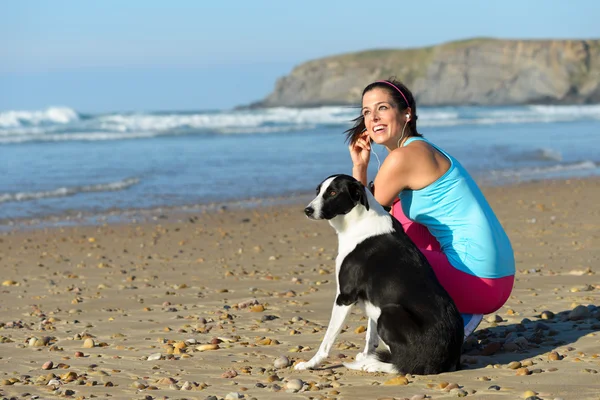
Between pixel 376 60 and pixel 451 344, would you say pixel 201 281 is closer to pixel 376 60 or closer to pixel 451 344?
pixel 451 344

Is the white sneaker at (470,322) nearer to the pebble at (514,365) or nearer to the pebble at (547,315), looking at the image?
the pebble at (514,365)

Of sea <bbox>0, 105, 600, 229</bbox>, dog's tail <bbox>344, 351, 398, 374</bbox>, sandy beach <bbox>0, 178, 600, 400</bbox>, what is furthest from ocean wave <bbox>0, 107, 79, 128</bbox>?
dog's tail <bbox>344, 351, 398, 374</bbox>

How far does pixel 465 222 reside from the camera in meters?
4.57


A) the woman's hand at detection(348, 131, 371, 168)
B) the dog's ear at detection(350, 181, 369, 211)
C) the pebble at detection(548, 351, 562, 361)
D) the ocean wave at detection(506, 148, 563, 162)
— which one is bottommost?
the ocean wave at detection(506, 148, 563, 162)

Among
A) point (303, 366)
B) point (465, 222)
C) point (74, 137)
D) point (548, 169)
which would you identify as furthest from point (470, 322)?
point (74, 137)

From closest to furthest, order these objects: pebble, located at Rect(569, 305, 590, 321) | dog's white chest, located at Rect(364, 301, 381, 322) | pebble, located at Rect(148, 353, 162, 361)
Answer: dog's white chest, located at Rect(364, 301, 381, 322), pebble, located at Rect(148, 353, 162, 361), pebble, located at Rect(569, 305, 590, 321)

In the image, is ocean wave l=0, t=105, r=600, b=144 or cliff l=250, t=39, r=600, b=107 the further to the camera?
cliff l=250, t=39, r=600, b=107

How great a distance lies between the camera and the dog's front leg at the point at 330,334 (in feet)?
13.8

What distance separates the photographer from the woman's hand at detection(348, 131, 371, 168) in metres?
5.10

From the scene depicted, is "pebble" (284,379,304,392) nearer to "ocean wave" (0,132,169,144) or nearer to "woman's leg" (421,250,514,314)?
"woman's leg" (421,250,514,314)

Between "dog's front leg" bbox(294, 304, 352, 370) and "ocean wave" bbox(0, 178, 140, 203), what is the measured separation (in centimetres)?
942

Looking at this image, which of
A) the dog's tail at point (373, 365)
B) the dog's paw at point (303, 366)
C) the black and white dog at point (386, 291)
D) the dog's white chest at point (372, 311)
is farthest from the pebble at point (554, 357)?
the dog's paw at point (303, 366)

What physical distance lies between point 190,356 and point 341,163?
Result: 13.0m

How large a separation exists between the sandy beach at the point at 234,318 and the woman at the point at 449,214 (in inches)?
14.8
